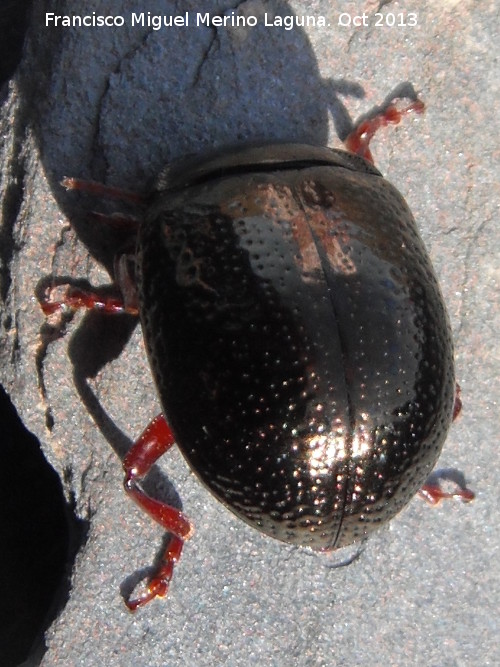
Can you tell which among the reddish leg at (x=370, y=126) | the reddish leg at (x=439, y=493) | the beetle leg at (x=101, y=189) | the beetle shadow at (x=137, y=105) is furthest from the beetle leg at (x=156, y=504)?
the reddish leg at (x=370, y=126)

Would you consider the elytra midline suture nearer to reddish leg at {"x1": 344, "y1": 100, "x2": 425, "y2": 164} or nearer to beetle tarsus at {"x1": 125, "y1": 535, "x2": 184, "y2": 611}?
reddish leg at {"x1": 344, "y1": 100, "x2": 425, "y2": 164}

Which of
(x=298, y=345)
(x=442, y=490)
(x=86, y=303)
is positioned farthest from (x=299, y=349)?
(x=442, y=490)

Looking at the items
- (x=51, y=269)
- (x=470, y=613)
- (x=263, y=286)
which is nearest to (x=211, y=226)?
(x=263, y=286)

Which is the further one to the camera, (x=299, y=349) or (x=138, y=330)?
(x=138, y=330)

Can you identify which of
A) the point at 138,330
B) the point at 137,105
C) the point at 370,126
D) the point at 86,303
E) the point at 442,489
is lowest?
Answer: the point at 442,489

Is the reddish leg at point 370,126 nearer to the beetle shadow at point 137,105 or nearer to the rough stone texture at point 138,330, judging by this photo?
the rough stone texture at point 138,330

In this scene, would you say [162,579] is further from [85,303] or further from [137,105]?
[137,105]

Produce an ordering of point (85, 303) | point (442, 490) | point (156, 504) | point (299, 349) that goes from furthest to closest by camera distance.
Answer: point (442, 490) < point (156, 504) < point (85, 303) < point (299, 349)
